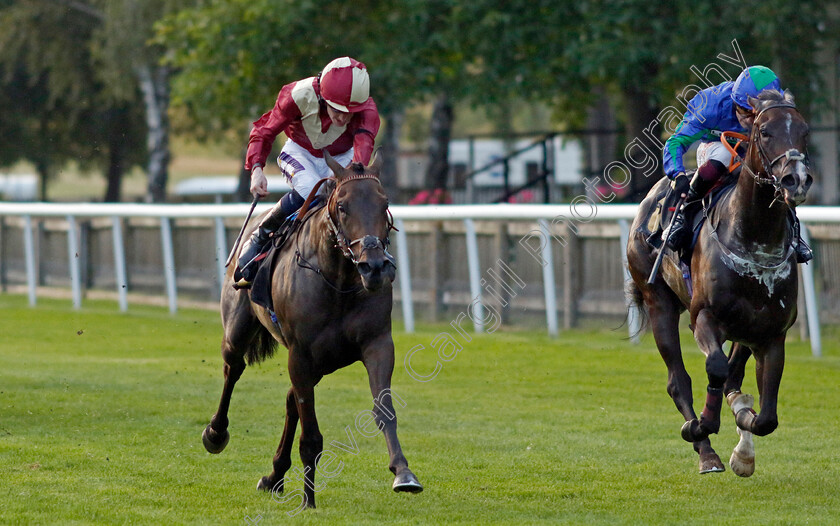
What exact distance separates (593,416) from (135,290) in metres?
10.0

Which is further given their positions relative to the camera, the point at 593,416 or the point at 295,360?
the point at 593,416

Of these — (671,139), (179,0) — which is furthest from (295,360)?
(179,0)

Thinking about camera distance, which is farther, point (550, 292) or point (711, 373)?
point (550, 292)

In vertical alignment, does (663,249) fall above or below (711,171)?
below

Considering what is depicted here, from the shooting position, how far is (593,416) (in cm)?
834

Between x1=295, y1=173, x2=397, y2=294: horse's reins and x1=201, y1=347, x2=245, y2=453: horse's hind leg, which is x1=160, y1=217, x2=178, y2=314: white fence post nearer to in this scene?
x1=201, y1=347, x2=245, y2=453: horse's hind leg

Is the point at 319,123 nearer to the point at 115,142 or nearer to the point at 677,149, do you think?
the point at 677,149

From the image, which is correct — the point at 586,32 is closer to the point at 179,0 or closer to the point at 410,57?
the point at 410,57

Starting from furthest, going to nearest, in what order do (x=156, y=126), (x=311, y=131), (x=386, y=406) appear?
(x=156, y=126)
(x=311, y=131)
(x=386, y=406)

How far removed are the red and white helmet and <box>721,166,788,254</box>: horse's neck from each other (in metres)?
1.88

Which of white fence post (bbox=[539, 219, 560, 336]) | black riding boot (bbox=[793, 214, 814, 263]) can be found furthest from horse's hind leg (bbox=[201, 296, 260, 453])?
white fence post (bbox=[539, 219, 560, 336])

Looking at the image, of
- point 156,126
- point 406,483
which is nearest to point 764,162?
point 406,483

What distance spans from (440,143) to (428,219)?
36.9 ft

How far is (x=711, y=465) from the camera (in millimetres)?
6129
